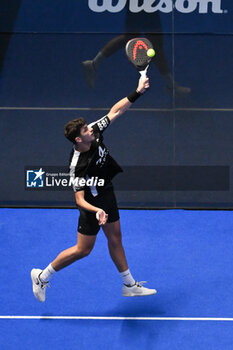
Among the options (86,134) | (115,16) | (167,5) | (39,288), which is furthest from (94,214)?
(167,5)

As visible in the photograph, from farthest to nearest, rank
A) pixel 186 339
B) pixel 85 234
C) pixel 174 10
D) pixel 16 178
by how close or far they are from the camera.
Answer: pixel 16 178 → pixel 174 10 → pixel 85 234 → pixel 186 339

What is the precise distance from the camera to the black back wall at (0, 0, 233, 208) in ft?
25.7

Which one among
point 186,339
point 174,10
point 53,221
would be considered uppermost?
Answer: point 174,10

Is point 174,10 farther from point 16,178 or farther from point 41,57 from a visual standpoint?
point 16,178

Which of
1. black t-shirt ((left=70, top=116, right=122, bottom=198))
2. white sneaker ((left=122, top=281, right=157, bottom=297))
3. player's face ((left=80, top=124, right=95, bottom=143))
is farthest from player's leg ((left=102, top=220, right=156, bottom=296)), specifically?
player's face ((left=80, top=124, right=95, bottom=143))

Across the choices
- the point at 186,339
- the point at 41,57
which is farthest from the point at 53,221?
the point at 186,339

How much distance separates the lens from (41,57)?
8.05m

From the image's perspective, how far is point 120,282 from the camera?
6.14m

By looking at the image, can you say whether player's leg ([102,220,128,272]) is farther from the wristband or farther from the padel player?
the wristband

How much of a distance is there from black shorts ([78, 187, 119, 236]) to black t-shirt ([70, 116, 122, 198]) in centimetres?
6

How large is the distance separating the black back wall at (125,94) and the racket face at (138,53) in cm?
188

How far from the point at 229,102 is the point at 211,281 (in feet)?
9.38

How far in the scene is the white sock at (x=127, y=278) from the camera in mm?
5609

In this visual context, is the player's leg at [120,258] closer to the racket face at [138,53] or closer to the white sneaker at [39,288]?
the white sneaker at [39,288]
